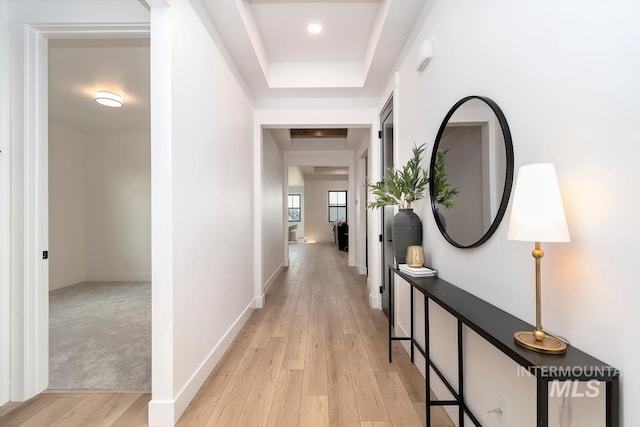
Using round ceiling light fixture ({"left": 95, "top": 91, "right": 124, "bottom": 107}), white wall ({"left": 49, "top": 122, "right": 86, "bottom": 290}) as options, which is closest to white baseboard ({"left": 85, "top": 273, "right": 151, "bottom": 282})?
white wall ({"left": 49, "top": 122, "right": 86, "bottom": 290})

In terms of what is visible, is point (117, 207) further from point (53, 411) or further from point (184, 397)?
point (184, 397)

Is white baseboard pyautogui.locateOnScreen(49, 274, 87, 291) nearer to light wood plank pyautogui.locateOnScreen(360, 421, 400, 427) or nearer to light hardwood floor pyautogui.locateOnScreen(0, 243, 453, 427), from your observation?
light hardwood floor pyautogui.locateOnScreen(0, 243, 453, 427)

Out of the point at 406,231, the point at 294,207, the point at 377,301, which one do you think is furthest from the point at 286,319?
the point at 294,207

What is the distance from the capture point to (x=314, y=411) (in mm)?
1641

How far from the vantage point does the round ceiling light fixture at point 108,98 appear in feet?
11.0

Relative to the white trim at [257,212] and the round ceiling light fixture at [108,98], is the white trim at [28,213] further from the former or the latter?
the white trim at [257,212]

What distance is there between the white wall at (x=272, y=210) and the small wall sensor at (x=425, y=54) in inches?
105

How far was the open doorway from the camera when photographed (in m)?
2.35

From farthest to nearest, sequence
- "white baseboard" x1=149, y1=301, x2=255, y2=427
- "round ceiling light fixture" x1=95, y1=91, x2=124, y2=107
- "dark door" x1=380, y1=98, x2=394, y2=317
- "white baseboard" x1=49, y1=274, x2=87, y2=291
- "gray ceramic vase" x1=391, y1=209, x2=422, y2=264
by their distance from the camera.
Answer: "white baseboard" x1=49, y1=274, x2=87, y2=291, "round ceiling light fixture" x1=95, y1=91, x2=124, y2=107, "dark door" x1=380, y1=98, x2=394, y2=317, "gray ceramic vase" x1=391, y1=209, x2=422, y2=264, "white baseboard" x1=149, y1=301, x2=255, y2=427

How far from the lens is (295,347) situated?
2.44 m

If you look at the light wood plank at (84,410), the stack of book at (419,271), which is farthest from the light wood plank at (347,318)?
the light wood plank at (84,410)

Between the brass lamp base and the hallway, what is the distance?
1.05 meters

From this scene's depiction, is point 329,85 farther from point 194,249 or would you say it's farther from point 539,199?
point 539,199

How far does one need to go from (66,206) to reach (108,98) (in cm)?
242
